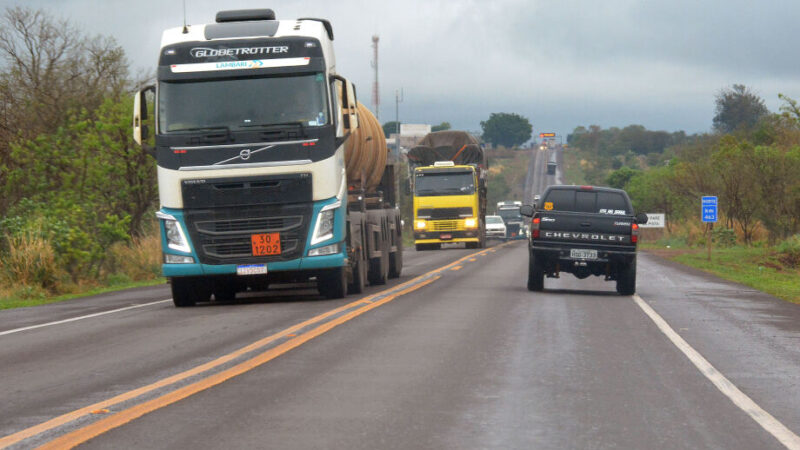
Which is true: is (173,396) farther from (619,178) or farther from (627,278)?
(619,178)

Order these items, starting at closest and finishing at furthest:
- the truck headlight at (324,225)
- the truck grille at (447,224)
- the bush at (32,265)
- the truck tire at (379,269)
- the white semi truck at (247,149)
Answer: the white semi truck at (247,149) < the truck headlight at (324,225) < the truck tire at (379,269) < the bush at (32,265) < the truck grille at (447,224)

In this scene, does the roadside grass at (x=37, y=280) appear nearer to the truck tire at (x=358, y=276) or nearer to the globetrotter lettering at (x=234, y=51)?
the truck tire at (x=358, y=276)

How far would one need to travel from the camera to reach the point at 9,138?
2900 centimetres

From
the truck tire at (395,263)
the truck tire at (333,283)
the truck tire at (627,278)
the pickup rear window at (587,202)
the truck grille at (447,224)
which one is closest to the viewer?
the truck tire at (333,283)

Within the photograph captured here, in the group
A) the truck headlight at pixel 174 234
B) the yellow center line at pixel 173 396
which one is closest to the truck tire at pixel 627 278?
the truck headlight at pixel 174 234

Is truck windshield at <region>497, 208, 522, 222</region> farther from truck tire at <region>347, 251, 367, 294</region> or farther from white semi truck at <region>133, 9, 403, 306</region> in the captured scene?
white semi truck at <region>133, 9, 403, 306</region>

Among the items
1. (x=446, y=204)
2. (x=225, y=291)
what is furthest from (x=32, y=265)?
(x=446, y=204)

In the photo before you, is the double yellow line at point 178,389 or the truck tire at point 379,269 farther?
the truck tire at point 379,269

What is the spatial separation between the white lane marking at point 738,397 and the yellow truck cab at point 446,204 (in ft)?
108

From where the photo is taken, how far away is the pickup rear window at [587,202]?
20734mm

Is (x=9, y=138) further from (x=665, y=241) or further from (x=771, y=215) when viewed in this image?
(x=665, y=241)

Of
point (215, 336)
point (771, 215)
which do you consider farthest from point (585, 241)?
point (771, 215)

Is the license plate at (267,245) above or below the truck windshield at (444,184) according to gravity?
below

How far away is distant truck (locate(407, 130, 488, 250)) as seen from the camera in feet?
153
